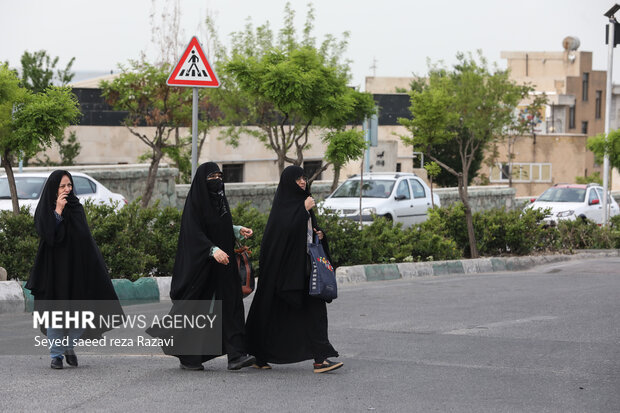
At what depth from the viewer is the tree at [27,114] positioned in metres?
12.3

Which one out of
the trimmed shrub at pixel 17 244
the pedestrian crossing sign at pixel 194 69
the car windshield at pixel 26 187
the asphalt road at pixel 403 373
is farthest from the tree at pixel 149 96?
the asphalt road at pixel 403 373

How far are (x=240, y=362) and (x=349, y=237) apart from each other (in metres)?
7.96

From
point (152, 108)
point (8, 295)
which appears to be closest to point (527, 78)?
point (152, 108)

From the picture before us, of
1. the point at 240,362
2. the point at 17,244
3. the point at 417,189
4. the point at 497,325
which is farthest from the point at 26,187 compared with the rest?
the point at 240,362

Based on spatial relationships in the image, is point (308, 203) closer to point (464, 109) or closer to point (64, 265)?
point (64, 265)

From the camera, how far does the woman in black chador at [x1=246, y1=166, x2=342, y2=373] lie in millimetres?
7551

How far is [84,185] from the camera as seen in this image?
18781 mm

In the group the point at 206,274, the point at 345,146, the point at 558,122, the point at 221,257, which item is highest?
the point at 558,122

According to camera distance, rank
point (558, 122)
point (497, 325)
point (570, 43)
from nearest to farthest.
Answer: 1. point (497, 325)
2. point (558, 122)
3. point (570, 43)

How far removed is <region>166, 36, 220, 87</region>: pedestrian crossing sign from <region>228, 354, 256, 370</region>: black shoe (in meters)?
4.72

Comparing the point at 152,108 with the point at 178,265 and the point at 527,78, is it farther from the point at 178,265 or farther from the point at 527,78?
the point at 527,78

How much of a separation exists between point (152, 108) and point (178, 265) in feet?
65.4

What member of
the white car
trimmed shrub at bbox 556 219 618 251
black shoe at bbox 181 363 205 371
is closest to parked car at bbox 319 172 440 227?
trimmed shrub at bbox 556 219 618 251

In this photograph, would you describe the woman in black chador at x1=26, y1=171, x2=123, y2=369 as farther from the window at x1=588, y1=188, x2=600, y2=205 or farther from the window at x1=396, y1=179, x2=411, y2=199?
the window at x1=588, y1=188, x2=600, y2=205
